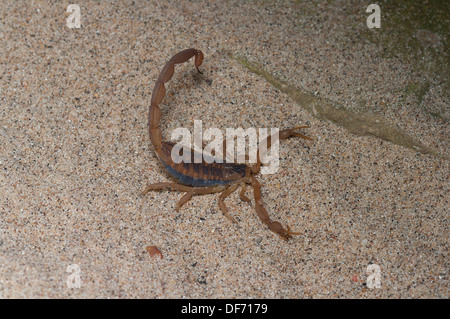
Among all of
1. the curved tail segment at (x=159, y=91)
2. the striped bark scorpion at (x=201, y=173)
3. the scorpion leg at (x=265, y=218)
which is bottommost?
the scorpion leg at (x=265, y=218)

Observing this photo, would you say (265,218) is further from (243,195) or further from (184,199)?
(184,199)

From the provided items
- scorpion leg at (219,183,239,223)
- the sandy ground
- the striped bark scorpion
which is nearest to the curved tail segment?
the striped bark scorpion

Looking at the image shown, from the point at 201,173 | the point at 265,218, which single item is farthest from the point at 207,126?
the point at 265,218

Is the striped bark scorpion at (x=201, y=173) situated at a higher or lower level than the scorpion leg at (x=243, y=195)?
higher

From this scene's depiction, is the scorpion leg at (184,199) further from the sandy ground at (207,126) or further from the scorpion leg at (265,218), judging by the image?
the scorpion leg at (265,218)

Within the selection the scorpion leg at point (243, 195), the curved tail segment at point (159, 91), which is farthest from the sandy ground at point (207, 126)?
the curved tail segment at point (159, 91)

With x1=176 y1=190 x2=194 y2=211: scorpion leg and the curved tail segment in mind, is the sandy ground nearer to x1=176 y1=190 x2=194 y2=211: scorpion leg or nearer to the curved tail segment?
x1=176 y1=190 x2=194 y2=211: scorpion leg

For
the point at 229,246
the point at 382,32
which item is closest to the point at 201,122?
the point at 229,246
